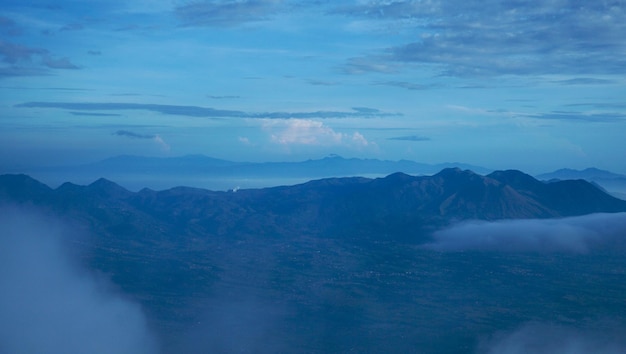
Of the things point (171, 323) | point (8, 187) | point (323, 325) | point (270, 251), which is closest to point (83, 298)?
point (171, 323)

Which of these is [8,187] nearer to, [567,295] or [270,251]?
[270,251]

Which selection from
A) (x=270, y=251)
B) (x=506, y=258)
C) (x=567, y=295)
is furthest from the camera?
(x=270, y=251)

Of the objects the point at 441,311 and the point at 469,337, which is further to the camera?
the point at 441,311

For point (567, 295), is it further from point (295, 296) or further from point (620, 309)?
point (295, 296)

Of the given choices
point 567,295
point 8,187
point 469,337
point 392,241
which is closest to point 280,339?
point 469,337

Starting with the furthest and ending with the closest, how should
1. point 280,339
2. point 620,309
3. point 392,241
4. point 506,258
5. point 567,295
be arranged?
point 392,241, point 506,258, point 567,295, point 620,309, point 280,339

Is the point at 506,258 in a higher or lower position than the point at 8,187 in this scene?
lower

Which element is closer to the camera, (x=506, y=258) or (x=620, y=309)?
(x=620, y=309)
